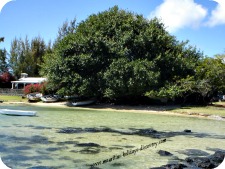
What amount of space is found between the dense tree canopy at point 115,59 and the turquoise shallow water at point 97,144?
8870mm

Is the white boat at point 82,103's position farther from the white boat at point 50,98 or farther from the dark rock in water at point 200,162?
the dark rock in water at point 200,162

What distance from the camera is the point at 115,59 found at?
78.0ft

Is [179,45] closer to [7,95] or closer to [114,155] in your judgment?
[7,95]

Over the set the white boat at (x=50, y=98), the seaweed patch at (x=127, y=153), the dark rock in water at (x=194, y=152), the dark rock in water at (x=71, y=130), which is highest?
the white boat at (x=50, y=98)

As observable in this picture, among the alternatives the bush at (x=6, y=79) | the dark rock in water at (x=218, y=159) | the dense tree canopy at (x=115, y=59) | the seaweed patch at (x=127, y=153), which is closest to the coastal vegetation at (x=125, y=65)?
the dense tree canopy at (x=115, y=59)

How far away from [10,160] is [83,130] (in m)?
5.50

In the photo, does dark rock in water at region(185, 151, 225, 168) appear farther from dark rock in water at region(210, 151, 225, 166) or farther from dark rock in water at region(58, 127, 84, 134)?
dark rock in water at region(58, 127, 84, 134)

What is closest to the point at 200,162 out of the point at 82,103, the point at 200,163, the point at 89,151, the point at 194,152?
the point at 200,163

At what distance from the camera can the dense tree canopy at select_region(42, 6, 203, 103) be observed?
23.3 m

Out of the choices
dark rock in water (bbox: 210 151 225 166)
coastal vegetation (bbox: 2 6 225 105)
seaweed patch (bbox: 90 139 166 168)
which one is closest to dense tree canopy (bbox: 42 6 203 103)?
coastal vegetation (bbox: 2 6 225 105)

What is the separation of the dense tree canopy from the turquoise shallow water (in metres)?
8.87

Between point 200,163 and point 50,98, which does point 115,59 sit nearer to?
point 50,98

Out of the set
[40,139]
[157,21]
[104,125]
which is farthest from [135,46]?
[40,139]

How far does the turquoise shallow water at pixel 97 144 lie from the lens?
738 cm
